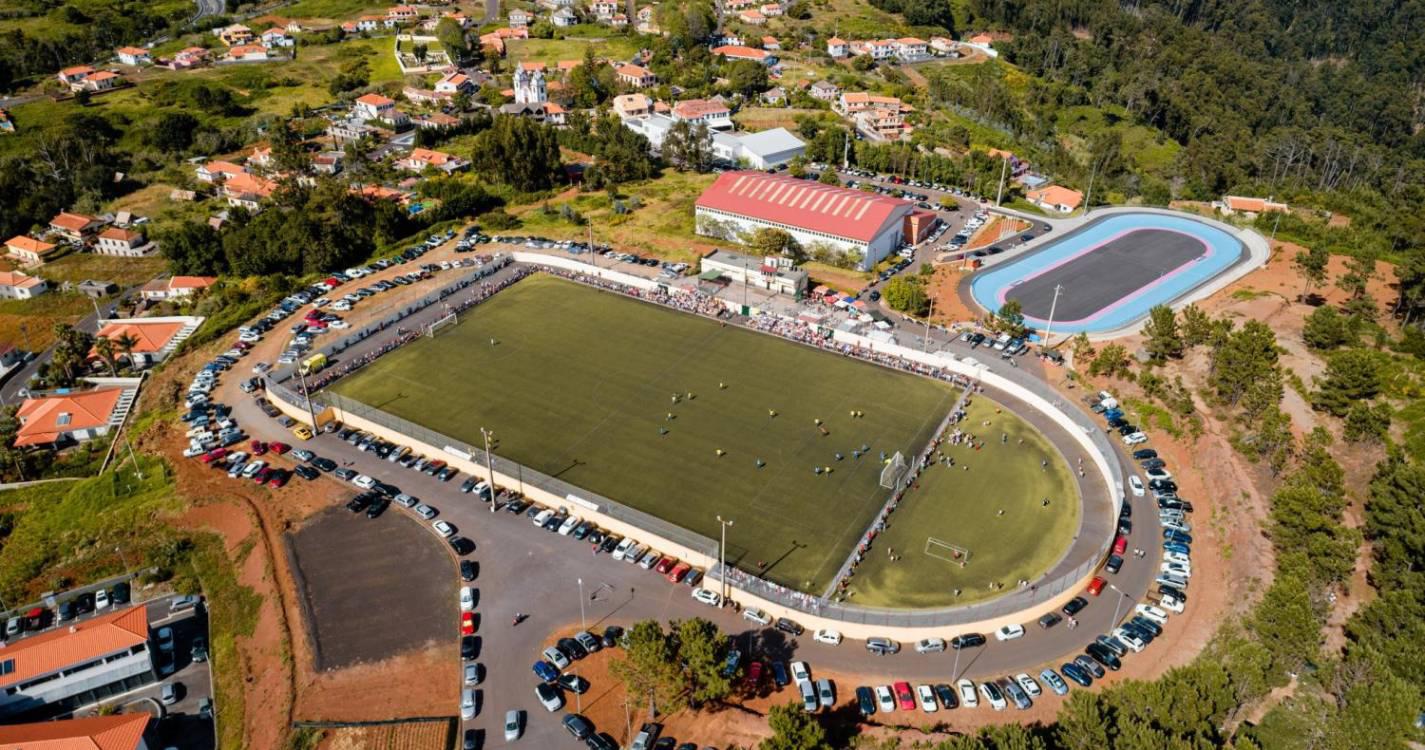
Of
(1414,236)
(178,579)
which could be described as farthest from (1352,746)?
(1414,236)

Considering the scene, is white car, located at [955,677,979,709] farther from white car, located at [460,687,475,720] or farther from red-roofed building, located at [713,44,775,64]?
red-roofed building, located at [713,44,775,64]

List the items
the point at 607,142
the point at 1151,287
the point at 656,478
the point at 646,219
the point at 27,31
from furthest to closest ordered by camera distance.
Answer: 1. the point at 27,31
2. the point at 607,142
3. the point at 646,219
4. the point at 1151,287
5. the point at 656,478

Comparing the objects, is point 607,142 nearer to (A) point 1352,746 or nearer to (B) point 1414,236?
(B) point 1414,236

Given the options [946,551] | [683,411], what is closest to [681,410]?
[683,411]

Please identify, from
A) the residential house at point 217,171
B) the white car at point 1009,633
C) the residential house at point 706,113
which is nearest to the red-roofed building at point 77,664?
the white car at point 1009,633

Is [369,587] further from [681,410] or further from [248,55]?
[248,55]

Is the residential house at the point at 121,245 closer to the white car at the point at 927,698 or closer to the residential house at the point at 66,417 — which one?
the residential house at the point at 66,417
